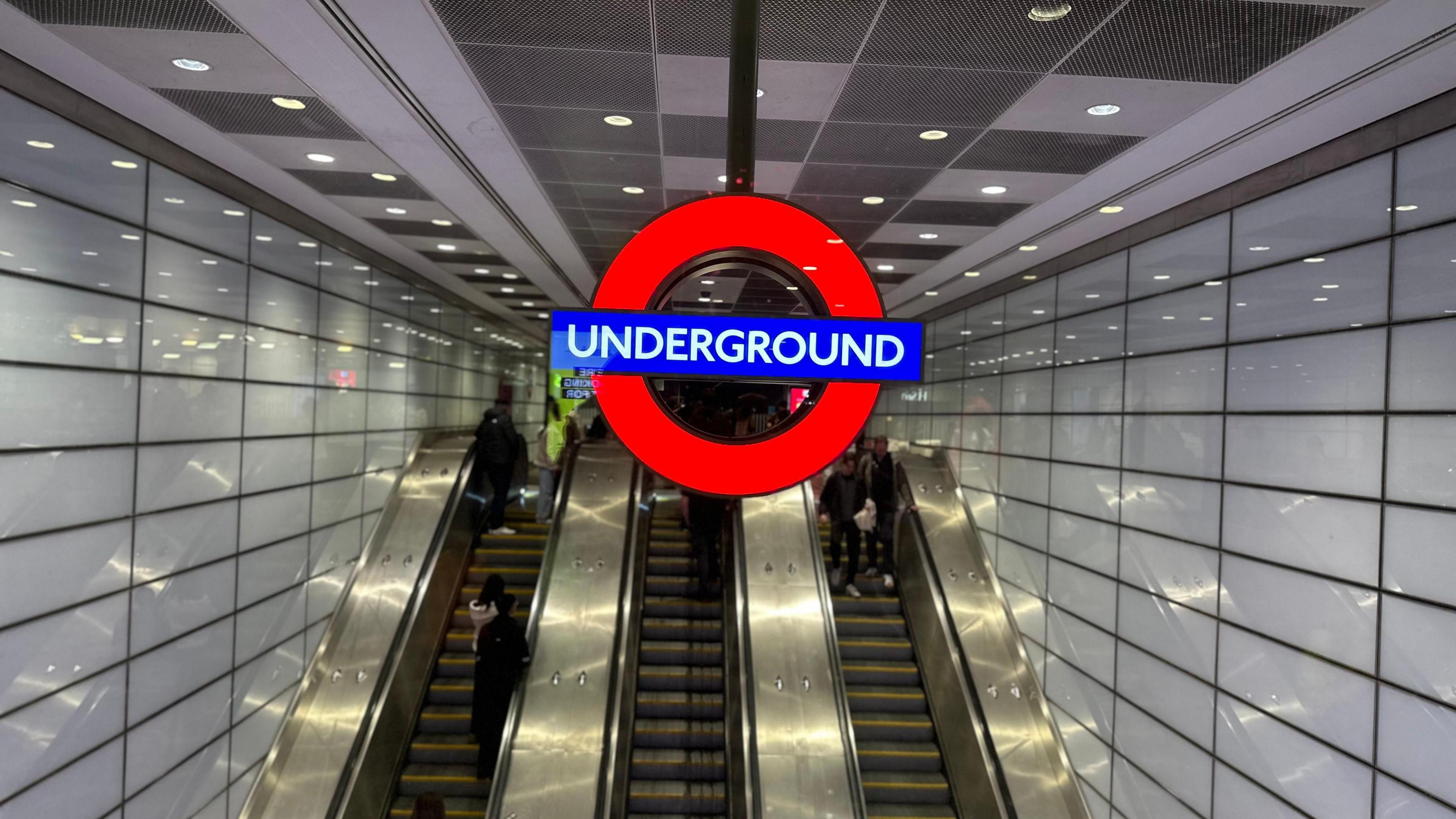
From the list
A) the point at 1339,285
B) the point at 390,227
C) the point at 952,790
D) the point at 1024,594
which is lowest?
the point at 952,790

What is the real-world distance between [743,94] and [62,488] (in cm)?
556

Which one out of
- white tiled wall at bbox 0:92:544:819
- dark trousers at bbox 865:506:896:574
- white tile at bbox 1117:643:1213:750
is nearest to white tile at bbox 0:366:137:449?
white tiled wall at bbox 0:92:544:819

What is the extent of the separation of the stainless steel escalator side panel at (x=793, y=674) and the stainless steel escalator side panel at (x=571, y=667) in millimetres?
1403

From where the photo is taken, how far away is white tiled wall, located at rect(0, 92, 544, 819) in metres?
4.91

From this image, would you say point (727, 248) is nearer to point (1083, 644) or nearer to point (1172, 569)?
point (1172, 569)

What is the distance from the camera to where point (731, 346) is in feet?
6.97

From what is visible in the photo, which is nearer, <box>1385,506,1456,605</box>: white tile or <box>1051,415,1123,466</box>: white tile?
<box>1385,506,1456,605</box>: white tile

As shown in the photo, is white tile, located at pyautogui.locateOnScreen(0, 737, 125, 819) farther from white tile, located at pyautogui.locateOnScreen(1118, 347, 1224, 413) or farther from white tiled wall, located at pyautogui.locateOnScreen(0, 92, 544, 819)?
white tile, located at pyautogui.locateOnScreen(1118, 347, 1224, 413)

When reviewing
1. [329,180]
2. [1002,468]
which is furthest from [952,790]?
[329,180]

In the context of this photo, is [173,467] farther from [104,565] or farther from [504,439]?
[504,439]

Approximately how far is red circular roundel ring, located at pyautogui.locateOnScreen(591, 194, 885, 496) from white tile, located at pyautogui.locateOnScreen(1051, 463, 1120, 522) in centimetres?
668

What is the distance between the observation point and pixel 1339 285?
524 cm

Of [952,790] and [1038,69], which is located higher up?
[1038,69]

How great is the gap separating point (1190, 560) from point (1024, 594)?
3637 millimetres
